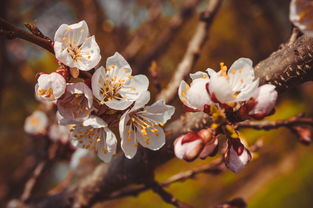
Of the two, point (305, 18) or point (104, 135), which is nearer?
point (305, 18)

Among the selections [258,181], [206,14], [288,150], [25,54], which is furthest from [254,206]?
[25,54]

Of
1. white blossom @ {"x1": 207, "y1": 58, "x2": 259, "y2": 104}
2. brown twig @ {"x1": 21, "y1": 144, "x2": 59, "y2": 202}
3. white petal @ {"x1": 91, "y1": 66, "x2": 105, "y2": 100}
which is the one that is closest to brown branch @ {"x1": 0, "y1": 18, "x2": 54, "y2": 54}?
white petal @ {"x1": 91, "y1": 66, "x2": 105, "y2": 100}

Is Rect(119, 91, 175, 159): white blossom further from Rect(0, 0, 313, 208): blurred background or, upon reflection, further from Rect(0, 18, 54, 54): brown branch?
Rect(0, 0, 313, 208): blurred background

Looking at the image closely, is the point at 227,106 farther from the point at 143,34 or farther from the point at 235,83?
the point at 143,34

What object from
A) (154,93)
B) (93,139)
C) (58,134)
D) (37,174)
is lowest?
(154,93)

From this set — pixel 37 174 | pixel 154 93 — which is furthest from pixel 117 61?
pixel 154 93

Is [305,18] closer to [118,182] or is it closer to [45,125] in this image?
[118,182]

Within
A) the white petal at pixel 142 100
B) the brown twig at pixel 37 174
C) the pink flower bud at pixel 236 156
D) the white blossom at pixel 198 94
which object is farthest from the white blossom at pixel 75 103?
the brown twig at pixel 37 174
